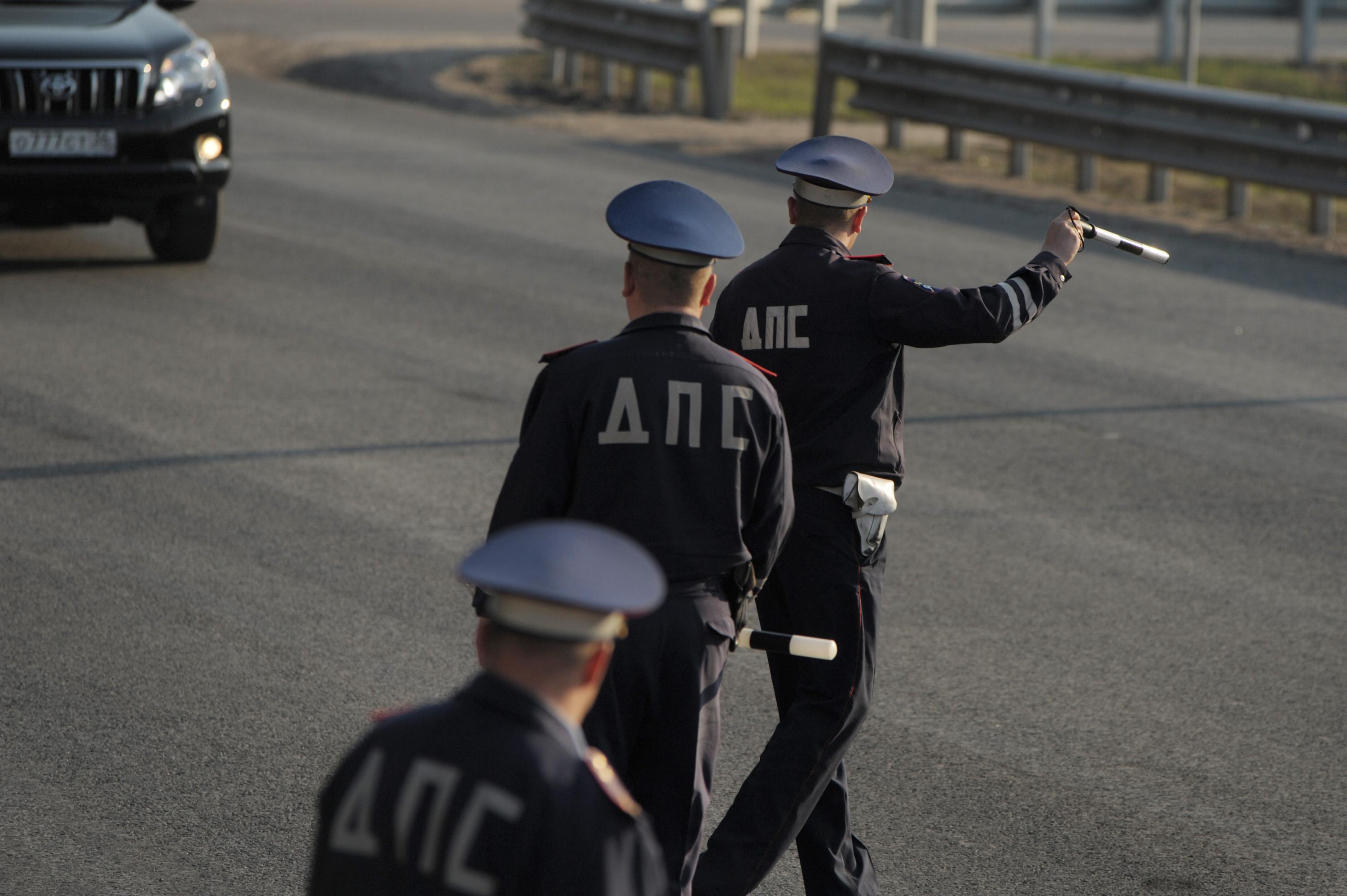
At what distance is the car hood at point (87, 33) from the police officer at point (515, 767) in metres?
9.17

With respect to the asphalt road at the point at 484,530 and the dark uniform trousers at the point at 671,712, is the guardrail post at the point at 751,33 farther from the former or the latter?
the dark uniform trousers at the point at 671,712

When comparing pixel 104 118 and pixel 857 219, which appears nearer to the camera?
pixel 857 219

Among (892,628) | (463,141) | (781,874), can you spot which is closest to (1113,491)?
(892,628)

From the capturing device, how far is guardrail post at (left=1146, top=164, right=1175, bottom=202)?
1458 cm

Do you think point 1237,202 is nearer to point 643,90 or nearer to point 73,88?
point 643,90

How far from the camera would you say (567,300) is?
10594 millimetres

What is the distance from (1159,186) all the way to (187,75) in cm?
841

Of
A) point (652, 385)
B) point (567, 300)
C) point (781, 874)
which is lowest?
point (781, 874)

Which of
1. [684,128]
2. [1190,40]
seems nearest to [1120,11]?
[1190,40]

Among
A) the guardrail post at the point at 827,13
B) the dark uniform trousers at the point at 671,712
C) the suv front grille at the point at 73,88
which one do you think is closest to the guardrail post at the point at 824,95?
the guardrail post at the point at 827,13

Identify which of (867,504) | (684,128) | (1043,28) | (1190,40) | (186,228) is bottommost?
(186,228)

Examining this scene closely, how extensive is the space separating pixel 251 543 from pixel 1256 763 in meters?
3.82

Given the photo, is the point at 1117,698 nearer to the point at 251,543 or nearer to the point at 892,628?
the point at 892,628

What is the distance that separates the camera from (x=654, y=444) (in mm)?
3291
